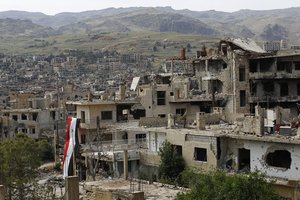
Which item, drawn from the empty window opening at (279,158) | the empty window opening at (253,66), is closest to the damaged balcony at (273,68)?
the empty window opening at (253,66)

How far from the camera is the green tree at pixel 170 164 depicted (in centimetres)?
3766

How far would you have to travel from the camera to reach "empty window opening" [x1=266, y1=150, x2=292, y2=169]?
33531mm

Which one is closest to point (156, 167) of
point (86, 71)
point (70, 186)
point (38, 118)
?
point (70, 186)

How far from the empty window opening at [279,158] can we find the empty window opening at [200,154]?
435 centimetres

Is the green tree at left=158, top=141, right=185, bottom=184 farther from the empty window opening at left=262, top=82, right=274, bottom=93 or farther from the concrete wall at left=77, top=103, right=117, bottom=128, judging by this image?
the empty window opening at left=262, top=82, right=274, bottom=93

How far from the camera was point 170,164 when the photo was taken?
37.9 meters

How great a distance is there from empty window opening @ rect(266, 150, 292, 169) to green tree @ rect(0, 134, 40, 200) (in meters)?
12.1

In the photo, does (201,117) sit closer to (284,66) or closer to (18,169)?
(18,169)

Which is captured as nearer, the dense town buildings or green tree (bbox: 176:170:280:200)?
green tree (bbox: 176:170:280:200)

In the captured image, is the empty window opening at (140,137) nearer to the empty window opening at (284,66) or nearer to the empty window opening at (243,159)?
the empty window opening at (243,159)

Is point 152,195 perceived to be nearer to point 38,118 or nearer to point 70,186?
point 70,186

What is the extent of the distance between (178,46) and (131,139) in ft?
487

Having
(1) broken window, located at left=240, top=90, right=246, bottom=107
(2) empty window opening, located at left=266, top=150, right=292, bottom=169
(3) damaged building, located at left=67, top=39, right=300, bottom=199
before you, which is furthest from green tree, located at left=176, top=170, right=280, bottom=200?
(1) broken window, located at left=240, top=90, right=246, bottom=107

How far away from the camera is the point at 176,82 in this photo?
54.1 metres
